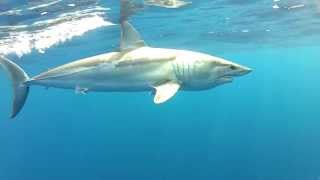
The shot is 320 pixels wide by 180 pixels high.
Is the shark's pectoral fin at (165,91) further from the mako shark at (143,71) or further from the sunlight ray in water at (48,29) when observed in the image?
the sunlight ray in water at (48,29)

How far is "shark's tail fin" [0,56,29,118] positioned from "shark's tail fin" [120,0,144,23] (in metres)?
10.2

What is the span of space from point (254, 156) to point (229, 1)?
23680mm

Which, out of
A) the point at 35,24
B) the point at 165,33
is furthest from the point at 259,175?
the point at 35,24

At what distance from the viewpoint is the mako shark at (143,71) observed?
803 cm

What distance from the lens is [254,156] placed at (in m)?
42.9

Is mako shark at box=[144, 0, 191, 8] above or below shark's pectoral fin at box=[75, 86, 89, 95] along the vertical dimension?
above

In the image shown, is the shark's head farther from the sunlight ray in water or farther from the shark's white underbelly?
the sunlight ray in water

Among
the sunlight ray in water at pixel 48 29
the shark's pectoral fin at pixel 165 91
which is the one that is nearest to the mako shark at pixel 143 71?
the shark's pectoral fin at pixel 165 91

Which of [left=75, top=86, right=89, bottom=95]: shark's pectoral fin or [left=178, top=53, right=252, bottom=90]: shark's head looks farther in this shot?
[left=75, top=86, right=89, bottom=95]: shark's pectoral fin

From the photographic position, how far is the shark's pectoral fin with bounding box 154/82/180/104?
7582 mm

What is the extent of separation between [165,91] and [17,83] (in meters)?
3.72

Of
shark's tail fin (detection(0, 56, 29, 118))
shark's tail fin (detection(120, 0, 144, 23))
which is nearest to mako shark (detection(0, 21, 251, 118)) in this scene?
shark's tail fin (detection(0, 56, 29, 118))

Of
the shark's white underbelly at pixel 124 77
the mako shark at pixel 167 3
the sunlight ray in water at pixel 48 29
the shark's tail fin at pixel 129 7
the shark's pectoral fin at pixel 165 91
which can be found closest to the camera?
the shark's pectoral fin at pixel 165 91

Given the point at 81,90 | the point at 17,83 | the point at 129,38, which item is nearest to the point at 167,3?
the point at 17,83
